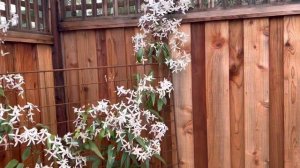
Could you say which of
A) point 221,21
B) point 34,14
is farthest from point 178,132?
point 34,14

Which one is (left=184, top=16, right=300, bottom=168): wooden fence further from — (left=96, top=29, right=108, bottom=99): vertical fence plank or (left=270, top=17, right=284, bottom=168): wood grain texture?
(left=96, top=29, right=108, bottom=99): vertical fence plank

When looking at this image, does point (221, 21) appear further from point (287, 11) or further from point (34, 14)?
point (34, 14)

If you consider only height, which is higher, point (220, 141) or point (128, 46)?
point (128, 46)

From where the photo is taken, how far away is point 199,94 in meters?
2.10

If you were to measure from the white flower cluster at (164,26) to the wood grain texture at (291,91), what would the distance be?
575 mm

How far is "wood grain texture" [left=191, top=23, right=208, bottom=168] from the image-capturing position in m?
2.07

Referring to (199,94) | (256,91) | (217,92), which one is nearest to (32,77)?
(199,94)

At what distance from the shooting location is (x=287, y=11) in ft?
6.01

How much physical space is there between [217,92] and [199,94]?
11cm

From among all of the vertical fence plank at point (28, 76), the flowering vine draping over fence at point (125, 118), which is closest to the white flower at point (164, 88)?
the flowering vine draping over fence at point (125, 118)

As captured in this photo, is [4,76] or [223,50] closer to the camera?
[4,76]

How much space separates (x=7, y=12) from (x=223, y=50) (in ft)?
4.17

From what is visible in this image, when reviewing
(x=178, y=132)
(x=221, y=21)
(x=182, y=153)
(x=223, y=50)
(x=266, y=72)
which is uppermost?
(x=221, y=21)

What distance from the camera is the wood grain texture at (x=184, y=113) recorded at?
6.89 ft
